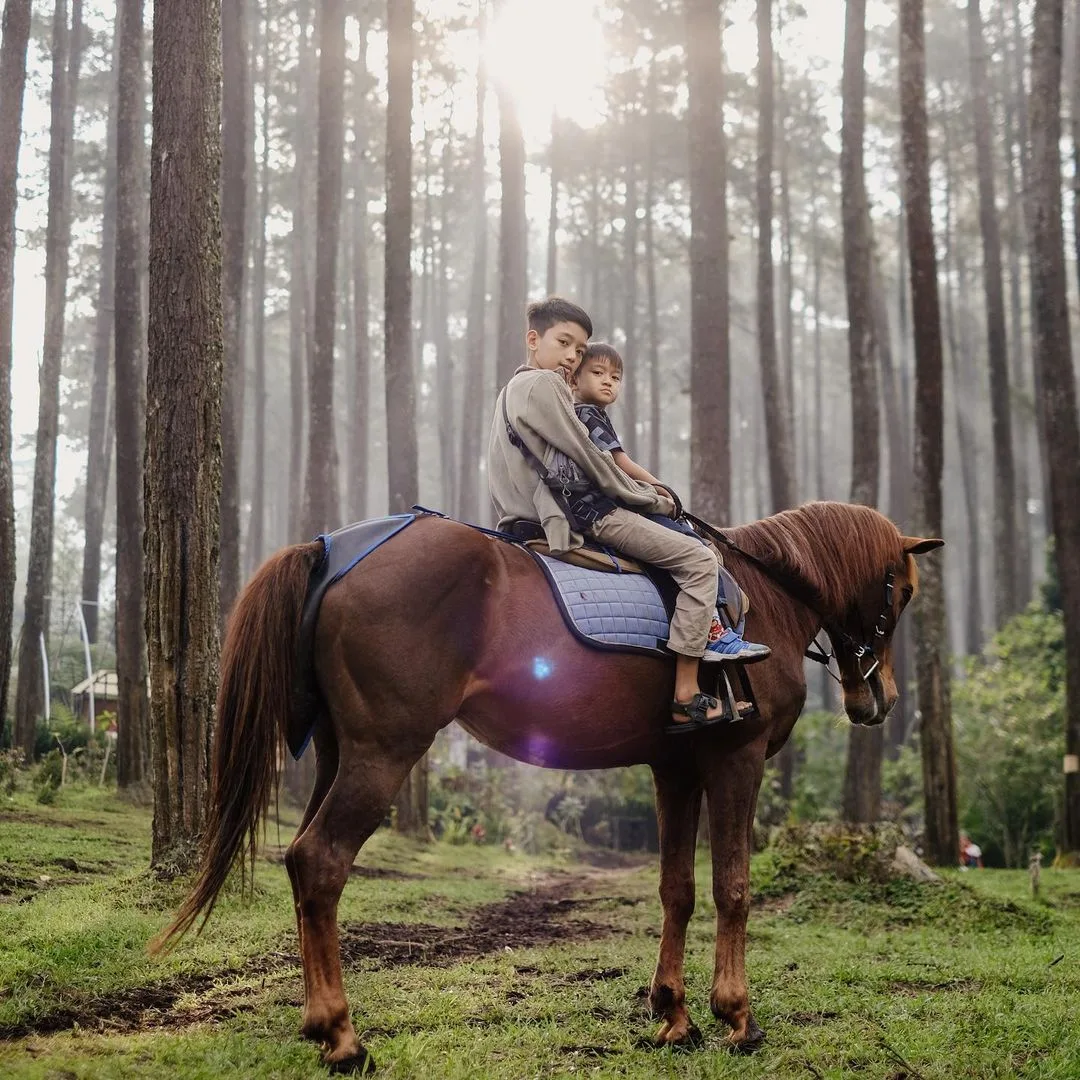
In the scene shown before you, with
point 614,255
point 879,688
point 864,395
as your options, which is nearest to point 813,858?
point 879,688

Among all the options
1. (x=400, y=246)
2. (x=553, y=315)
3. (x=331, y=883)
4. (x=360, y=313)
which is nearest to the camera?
(x=331, y=883)

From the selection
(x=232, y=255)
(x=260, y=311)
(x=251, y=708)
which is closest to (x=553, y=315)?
(x=251, y=708)

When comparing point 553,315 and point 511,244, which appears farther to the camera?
point 511,244

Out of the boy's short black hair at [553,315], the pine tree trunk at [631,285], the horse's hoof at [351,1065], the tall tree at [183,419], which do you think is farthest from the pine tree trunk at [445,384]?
the horse's hoof at [351,1065]

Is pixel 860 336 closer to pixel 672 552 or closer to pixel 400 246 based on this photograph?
pixel 400 246

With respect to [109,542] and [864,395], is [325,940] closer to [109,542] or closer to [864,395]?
[864,395]

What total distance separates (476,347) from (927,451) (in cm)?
2085

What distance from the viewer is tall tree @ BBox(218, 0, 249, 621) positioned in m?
15.1

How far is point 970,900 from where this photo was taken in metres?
9.29

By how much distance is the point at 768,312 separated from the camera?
20562mm

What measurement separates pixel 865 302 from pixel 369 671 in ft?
44.4

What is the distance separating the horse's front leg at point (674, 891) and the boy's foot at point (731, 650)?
857 mm

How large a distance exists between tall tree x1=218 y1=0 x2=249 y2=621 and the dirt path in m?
6.18

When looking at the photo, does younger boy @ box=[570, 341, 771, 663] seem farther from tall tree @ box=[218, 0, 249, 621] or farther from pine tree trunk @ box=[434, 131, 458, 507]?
pine tree trunk @ box=[434, 131, 458, 507]
